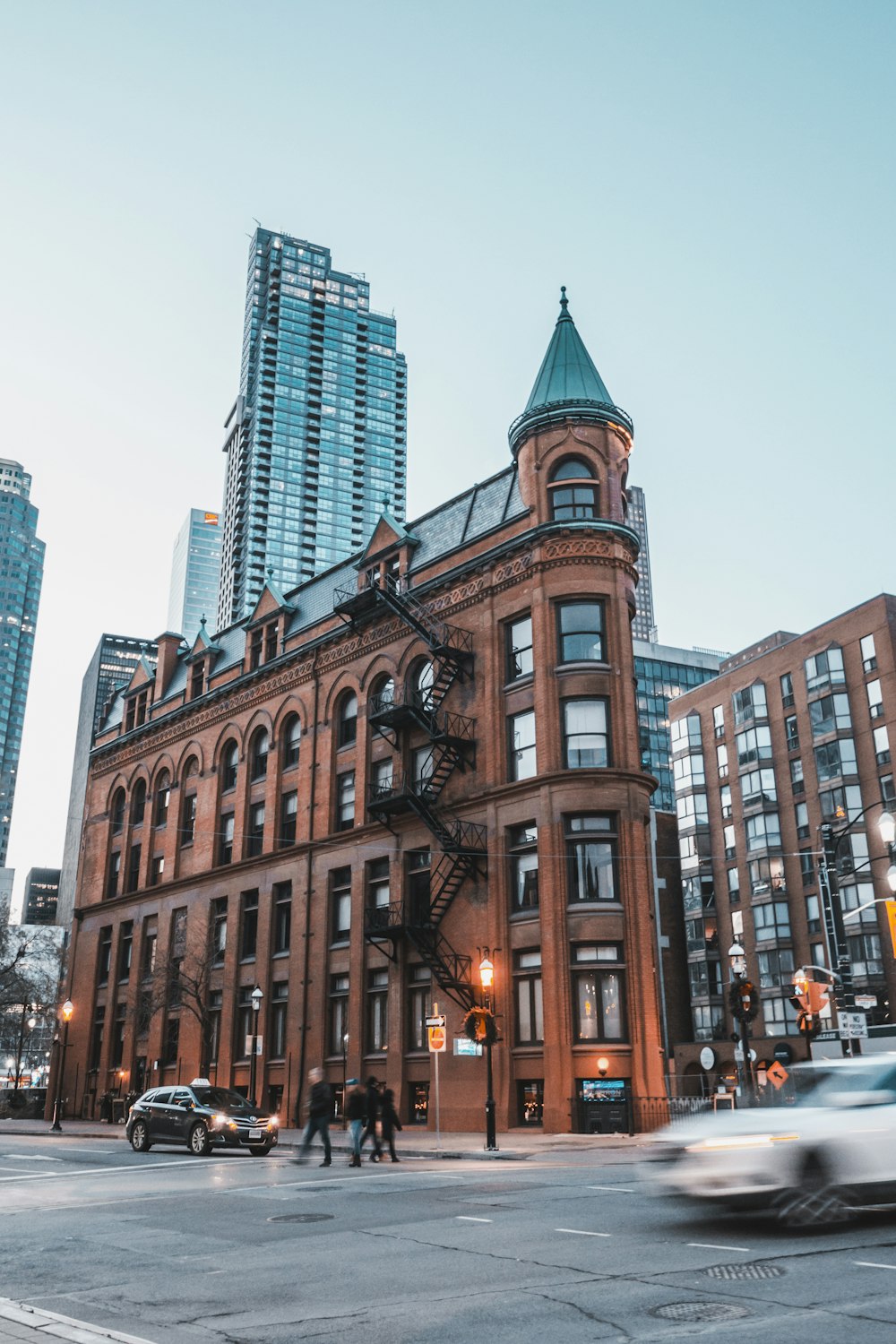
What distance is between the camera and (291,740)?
47844 mm

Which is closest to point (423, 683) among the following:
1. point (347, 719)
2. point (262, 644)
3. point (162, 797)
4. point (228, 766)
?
point (347, 719)

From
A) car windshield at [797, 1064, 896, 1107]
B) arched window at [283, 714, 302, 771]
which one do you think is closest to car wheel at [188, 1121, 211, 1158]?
car windshield at [797, 1064, 896, 1107]

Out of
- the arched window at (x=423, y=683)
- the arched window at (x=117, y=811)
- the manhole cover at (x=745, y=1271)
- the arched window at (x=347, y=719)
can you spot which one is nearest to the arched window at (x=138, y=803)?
the arched window at (x=117, y=811)

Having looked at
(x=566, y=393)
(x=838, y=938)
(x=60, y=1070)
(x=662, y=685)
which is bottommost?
(x=60, y=1070)

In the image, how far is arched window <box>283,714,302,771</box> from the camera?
156 ft

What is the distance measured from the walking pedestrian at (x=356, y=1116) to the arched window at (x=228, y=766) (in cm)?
2865

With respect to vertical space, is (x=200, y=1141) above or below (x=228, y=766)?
below

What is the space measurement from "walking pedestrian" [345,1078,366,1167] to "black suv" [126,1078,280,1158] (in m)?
3.42

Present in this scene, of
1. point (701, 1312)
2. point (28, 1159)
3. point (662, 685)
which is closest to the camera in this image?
point (701, 1312)

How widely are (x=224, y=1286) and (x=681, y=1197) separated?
456 cm

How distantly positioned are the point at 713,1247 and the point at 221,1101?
60.8ft

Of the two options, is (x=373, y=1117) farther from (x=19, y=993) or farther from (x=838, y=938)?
(x=19, y=993)

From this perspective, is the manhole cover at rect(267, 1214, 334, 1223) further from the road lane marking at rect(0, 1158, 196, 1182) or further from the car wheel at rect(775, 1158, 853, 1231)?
the road lane marking at rect(0, 1158, 196, 1182)

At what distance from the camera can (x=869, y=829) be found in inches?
2758
